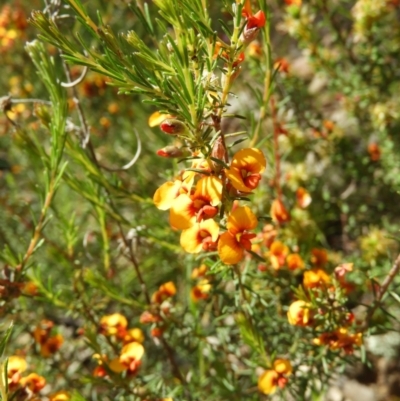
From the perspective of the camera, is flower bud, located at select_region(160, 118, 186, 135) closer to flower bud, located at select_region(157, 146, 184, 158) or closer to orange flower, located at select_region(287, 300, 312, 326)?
flower bud, located at select_region(157, 146, 184, 158)

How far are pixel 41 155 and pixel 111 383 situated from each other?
51 centimetres

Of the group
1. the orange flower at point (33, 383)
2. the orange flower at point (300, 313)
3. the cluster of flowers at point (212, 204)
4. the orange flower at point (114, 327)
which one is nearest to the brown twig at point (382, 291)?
the orange flower at point (300, 313)

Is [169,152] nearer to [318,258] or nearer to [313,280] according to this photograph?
[313,280]

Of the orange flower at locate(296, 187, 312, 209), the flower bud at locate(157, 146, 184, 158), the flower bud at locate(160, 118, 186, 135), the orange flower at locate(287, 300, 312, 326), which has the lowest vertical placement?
the orange flower at locate(296, 187, 312, 209)

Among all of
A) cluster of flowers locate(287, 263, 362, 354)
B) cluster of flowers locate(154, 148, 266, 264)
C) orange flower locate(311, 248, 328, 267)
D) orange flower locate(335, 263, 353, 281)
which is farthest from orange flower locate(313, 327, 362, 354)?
cluster of flowers locate(154, 148, 266, 264)

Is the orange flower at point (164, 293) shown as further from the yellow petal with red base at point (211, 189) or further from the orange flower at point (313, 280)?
the yellow petal with red base at point (211, 189)

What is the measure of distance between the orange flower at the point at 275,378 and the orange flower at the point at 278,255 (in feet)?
0.73

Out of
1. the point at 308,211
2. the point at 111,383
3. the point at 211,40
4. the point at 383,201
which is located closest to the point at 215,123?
the point at 211,40

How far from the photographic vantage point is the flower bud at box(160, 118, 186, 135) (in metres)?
0.65

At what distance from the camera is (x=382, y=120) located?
146 centimetres

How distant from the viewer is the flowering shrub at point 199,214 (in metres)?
0.66

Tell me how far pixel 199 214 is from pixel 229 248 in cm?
7

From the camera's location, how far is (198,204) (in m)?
0.67

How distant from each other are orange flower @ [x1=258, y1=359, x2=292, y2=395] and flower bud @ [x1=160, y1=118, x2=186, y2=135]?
1.83 ft
